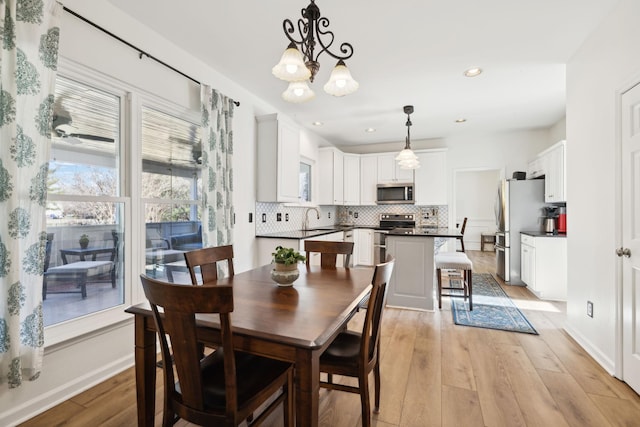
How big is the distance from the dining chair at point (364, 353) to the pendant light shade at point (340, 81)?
38.3 inches

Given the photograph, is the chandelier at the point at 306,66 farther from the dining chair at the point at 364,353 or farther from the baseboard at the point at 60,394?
the baseboard at the point at 60,394

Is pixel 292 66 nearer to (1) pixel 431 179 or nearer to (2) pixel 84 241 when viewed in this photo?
(2) pixel 84 241

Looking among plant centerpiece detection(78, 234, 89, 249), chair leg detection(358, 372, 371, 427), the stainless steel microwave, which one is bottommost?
chair leg detection(358, 372, 371, 427)

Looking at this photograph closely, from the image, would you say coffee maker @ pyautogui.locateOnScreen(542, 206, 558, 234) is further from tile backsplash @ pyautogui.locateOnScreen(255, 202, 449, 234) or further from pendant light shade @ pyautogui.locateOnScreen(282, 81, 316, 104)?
pendant light shade @ pyautogui.locateOnScreen(282, 81, 316, 104)

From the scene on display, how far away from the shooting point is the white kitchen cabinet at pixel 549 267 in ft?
13.0

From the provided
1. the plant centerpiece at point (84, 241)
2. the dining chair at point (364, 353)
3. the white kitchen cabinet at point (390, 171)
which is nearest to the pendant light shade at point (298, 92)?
the dining chair at point (364, 353)

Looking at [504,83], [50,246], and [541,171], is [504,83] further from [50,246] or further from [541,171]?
[50,246]

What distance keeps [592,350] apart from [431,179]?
3588mm

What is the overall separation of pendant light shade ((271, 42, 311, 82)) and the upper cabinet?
394 centimetres

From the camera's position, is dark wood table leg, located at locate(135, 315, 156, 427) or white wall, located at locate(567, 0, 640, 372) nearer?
dark wood table leg, located at locate(135, 315, 156, 427)

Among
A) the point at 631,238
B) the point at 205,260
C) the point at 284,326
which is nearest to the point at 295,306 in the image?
the point at 284,326

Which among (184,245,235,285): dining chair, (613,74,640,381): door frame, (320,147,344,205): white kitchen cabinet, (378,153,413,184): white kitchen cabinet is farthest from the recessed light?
(184,245,235,285): dining chair

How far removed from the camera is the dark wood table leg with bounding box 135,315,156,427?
53.4 inches

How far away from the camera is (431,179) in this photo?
5.55 m
